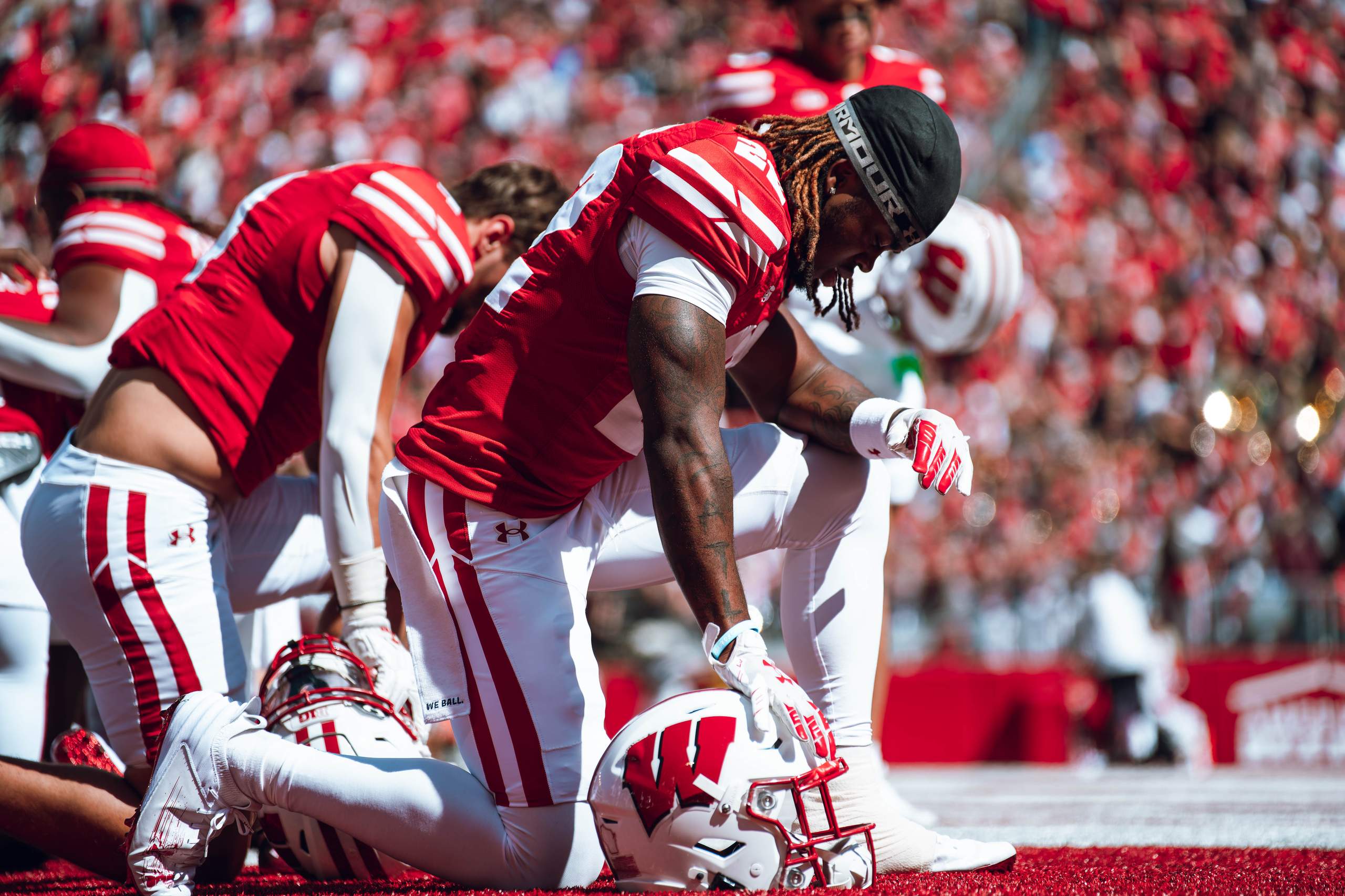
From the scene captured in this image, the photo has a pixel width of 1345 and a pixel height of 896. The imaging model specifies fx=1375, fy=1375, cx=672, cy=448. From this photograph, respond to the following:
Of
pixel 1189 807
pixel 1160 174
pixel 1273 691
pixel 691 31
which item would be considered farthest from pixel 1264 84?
pixel 1189 807

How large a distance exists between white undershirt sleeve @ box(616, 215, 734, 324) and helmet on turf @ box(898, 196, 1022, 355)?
2.19 metres

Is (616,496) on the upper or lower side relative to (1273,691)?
upper

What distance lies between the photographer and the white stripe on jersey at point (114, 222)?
3.20 meters

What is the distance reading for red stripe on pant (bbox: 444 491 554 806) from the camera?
2264 mm

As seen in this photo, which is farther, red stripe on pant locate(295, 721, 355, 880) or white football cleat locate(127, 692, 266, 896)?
red stripe on pant locate(295, 721, 355, 880)

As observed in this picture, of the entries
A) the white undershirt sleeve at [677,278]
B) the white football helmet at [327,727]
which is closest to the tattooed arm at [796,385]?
the white undershirt sleeve at [677,278]

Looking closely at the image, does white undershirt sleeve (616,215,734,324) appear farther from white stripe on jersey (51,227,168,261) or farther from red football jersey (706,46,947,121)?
red football jersey (706,46,947,121)

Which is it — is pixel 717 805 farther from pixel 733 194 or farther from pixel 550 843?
pixel 733 194

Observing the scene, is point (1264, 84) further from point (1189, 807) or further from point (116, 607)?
point (116, 607)

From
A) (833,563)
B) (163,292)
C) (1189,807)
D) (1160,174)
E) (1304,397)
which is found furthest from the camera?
(1160,174)

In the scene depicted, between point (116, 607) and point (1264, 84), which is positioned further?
point (1264, 84)

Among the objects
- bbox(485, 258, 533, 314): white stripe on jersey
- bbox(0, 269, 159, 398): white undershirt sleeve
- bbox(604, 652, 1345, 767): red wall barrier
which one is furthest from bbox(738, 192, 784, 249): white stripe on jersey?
bbox(604, 652, 1345, 767): red wall barrier

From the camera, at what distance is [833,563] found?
8.25 ft

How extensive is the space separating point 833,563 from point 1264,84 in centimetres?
1479
